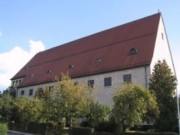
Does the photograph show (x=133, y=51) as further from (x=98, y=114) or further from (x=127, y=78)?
(x=98, y=114)

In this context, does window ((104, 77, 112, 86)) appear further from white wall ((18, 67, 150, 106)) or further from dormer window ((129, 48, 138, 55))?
dormer window ((129, 48, 138, 55))

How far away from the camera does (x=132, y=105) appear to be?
968 inches

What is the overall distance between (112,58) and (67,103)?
11038 mm

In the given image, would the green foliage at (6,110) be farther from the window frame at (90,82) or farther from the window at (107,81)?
the window at (107,81)

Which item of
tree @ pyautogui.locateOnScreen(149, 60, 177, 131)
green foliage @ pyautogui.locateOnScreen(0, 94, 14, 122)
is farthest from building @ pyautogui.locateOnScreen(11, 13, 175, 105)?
green foliage @ pyautogui.locateOnScreen(0, 94, 14, 122)

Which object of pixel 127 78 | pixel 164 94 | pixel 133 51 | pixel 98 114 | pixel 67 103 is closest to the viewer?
pixel 164 94

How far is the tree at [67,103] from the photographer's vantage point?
29.6 m

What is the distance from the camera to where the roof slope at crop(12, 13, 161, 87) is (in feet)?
116

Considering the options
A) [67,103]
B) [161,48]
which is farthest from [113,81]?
[67,103]

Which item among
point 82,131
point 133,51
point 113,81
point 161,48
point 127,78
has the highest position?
point 161,48

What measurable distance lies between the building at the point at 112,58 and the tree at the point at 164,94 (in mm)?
2423

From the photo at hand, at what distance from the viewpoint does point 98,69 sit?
3797 centimetres

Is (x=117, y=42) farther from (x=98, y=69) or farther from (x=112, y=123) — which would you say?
(x=112, y=123)

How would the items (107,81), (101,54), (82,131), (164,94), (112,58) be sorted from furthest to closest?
(101,54)
(112,58)
(107,81)
(164,94)
(82,131)
